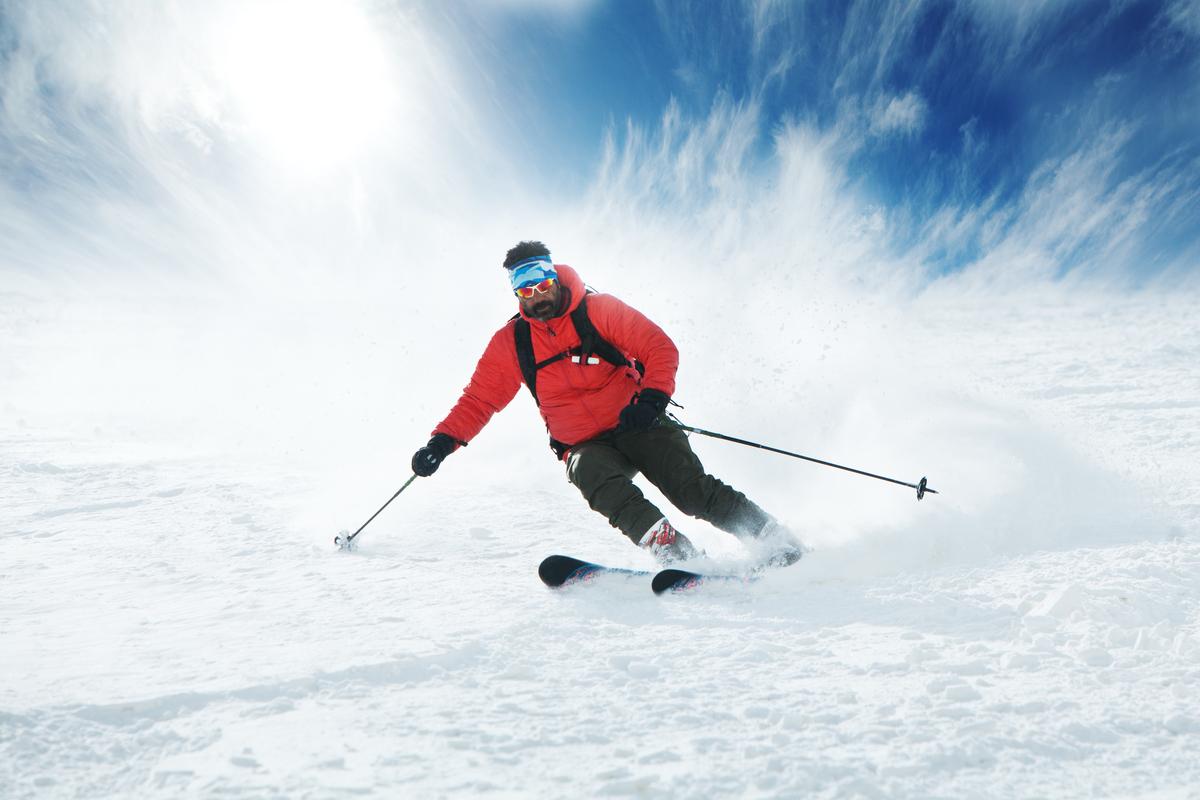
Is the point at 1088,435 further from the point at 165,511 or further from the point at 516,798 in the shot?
the point at 165,511

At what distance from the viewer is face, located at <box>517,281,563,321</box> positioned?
4.07 m

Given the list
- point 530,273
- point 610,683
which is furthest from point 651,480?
point 610,683

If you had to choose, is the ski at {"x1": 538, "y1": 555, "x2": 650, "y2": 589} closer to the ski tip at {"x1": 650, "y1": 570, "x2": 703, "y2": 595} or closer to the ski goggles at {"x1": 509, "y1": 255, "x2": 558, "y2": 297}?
the ski tip at {"x1": 650, "y1": 570, "x2": 703, "y2": 595}

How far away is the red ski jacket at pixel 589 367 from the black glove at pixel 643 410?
8cm

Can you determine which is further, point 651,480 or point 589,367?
point 589,367

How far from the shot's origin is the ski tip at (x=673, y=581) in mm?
2908

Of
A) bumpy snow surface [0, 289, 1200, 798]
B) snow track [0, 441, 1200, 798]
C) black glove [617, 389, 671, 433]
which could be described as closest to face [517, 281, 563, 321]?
black glove [617, 389, 671, 433]

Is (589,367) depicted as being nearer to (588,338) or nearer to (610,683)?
(588,338)

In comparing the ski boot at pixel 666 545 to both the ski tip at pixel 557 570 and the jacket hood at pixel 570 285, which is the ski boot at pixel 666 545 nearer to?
the ski tip at pixel 557 570

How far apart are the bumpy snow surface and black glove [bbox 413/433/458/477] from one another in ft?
1.53

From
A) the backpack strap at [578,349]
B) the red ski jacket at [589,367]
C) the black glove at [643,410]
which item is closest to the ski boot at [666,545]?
the black glove at [643,410]

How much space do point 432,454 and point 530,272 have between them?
1342mm

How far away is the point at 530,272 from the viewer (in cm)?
407

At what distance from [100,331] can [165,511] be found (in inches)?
1062
